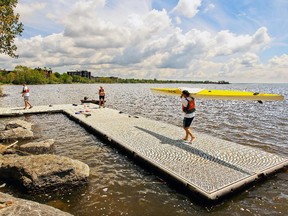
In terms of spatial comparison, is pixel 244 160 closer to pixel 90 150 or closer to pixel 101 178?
pixel 101 178

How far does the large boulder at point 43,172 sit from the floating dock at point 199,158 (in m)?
2.87

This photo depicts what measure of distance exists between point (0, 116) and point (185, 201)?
20336 mm

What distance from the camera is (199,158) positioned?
9.58m

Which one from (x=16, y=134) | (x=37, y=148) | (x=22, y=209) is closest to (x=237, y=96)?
(x=37, y=148)

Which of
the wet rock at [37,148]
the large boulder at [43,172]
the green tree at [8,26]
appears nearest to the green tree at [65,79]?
the green tree at [8,26]

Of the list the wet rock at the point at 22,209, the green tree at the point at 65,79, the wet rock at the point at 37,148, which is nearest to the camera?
the wet rock at the point at 22,209

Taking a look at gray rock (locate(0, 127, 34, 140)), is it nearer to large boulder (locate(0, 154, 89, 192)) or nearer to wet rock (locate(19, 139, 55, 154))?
wet rock (locate(19, 139, 55, 154))

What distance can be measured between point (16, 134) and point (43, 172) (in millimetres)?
7733

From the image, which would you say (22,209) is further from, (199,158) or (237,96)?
(237,96)

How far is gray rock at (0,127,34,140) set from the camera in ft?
45.3

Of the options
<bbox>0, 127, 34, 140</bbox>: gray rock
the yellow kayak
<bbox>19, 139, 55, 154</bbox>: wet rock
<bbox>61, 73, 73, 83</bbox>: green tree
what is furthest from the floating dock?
<bbox>61, 73, 73, 83</bbox>: green tree

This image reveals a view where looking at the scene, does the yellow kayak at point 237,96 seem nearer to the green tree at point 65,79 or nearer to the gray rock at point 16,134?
the gray rock at point 16,134

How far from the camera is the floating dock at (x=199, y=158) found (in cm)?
759

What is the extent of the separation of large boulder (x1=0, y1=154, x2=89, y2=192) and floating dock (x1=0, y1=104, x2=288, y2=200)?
2874 mm
